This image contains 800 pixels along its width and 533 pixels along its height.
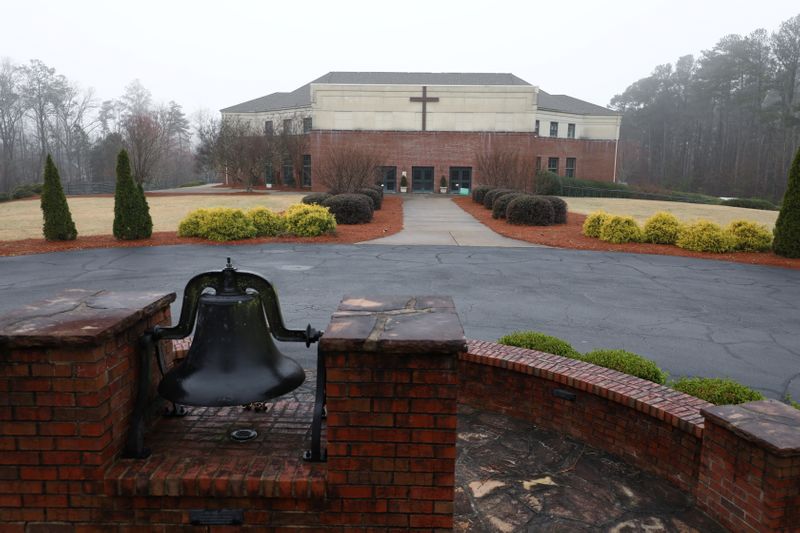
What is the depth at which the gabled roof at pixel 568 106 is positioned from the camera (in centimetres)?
4962

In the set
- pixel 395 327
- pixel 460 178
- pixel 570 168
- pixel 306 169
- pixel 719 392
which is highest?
pixel 570 168

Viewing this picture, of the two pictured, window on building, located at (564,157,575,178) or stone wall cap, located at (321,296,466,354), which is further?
window on building, located at (564,157,575,178)

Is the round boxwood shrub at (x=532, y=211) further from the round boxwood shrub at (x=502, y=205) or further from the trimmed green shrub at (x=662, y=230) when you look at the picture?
the trimmed green shrub at (x=662, y=230)

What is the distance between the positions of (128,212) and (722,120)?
75.5 meters

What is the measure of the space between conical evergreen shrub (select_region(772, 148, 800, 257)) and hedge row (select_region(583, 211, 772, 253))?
38.0 inches

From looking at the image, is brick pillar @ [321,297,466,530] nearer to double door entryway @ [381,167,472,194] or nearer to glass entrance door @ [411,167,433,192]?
double door entryway @ [381,167,472,194]

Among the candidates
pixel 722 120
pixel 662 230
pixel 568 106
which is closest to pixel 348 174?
pixel 662 230

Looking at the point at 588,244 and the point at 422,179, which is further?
the point at 422,179

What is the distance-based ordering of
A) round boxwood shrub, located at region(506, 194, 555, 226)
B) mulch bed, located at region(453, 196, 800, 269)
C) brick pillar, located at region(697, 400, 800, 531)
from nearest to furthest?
1. brick pillar, located at region(697, 400, 800, 531)
2. mulch bed, located at region(453, 196, 800, 269)
3. round boxwood shrub, located at region(506, 194, 555, 226)

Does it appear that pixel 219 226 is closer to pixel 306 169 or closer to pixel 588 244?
pixel 588 244

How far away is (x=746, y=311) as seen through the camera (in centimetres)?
896

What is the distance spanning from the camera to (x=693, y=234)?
15680mm

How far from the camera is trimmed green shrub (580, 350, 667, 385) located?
448 cm

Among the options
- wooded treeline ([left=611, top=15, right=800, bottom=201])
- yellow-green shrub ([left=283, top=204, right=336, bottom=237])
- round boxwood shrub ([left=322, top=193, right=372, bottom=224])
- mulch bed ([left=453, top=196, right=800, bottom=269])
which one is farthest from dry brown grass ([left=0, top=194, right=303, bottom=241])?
wooded treeline ([left=611, top=15, right=800, bottom=201])
